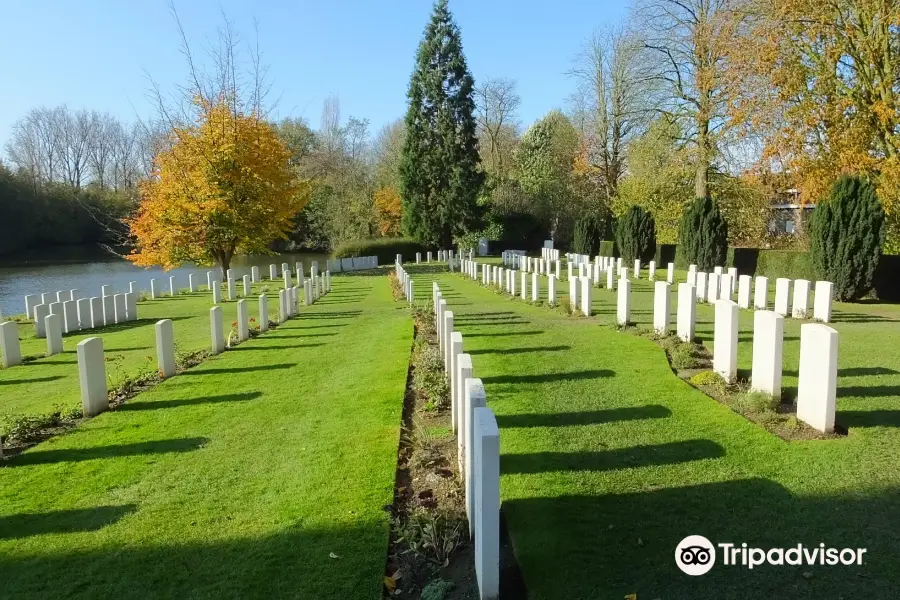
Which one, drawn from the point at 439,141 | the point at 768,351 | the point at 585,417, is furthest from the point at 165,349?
the point at 439,141

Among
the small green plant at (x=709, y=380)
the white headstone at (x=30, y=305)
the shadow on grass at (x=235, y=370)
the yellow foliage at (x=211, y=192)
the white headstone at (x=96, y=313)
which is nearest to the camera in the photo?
the small green plant at (x=709, y=380)

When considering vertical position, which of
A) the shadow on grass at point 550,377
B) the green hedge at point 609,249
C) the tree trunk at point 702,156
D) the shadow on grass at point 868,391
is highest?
the tree trunk at point 702,156

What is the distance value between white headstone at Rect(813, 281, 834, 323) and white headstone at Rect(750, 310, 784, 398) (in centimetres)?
667

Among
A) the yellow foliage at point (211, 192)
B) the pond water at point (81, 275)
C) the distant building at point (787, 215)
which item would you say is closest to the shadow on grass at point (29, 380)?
the pond water at point (81, 275)

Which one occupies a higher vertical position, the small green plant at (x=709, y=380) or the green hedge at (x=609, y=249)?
the green hedge at (x=609, y=249)

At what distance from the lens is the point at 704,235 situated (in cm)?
2370

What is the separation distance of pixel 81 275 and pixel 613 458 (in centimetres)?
3924

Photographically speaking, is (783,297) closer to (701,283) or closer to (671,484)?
(701,283)

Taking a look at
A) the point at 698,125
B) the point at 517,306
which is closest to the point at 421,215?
the point at 698,125

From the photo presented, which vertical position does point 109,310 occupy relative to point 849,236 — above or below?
below

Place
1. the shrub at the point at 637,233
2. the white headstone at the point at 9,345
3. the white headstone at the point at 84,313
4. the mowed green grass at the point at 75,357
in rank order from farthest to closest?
the shrub at the point at 637,233 < the white headstone at the point at 84,313 < the white headstone at the point at 9,345 < the mowed green grass at the point at 75,357

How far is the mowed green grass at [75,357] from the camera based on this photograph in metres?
8.02

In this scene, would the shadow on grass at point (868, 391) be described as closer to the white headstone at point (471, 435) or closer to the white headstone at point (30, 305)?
the white headstone at point (471, 435)

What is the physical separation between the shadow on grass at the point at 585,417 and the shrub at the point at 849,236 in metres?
13.4
